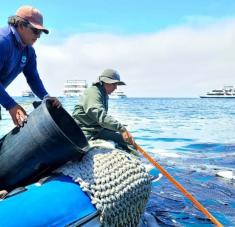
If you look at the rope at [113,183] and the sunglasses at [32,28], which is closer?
the rope at [113,183]

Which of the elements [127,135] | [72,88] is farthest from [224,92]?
[127,135]

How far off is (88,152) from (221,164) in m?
6.57

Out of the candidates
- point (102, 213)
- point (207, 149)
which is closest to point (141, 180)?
point (102, 213)

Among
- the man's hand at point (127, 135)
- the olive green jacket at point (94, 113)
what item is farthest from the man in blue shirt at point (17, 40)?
the man's hand at point (127, 135)

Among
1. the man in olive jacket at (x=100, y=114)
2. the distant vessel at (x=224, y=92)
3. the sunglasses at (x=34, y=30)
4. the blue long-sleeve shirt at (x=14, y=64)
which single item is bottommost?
the distant vessel at (x=224, y=92)

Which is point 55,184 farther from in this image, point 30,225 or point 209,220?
point 209,220

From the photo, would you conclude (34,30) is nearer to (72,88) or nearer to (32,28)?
(32,28)

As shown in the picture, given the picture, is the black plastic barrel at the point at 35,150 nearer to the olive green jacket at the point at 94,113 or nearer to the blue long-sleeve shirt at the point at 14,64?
the blue long-sleeve shirt at the point at 14,64

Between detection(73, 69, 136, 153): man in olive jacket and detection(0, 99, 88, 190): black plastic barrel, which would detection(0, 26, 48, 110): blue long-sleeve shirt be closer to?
detection(0, 99, 88, 190): black plastic barrel

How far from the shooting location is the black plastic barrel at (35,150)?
359cm

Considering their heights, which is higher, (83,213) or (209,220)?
(83,213)

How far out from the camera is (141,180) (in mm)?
3912

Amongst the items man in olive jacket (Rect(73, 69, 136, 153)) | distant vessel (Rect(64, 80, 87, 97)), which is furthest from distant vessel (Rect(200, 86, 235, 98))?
man in olive jacket (Rect(73, 69, 136, 153))

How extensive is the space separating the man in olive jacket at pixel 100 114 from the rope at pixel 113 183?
1.46 m
